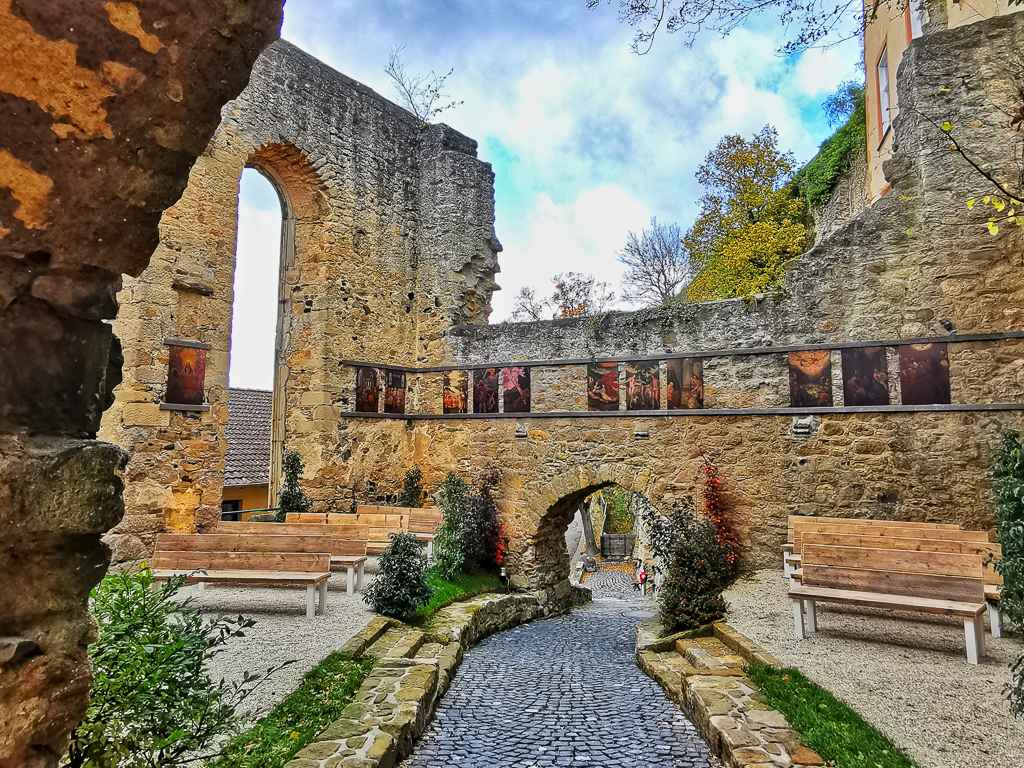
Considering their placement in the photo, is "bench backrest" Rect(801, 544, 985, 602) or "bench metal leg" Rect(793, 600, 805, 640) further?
"bench metal leg" Rect(793, 600, 805, 640)

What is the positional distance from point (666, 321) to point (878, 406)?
10.3 ft

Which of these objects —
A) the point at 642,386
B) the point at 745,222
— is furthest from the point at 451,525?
the point at 745,222

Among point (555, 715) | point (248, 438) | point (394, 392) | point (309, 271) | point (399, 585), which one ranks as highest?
point (309, 271)

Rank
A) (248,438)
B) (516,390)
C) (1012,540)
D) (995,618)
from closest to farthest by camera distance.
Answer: (1012,540) → (995,618) → (516,390) → (248,438)

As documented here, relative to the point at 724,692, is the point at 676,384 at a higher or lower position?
higher

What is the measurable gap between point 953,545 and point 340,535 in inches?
275

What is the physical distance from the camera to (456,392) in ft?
37.2

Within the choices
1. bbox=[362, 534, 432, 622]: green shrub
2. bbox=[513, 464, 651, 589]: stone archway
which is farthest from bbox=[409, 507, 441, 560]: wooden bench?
bbox=[362, 534, 432, 622]: green shrub

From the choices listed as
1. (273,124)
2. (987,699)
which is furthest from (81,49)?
(273,124)

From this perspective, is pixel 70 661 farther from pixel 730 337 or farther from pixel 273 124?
pixel 273 124

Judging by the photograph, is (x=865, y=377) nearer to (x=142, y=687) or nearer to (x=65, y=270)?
(x=142, y=687)

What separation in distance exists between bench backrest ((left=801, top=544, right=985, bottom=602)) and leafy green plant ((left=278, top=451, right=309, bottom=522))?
7544 millimetres

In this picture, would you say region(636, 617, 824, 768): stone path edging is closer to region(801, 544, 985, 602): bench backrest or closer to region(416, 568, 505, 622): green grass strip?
region(801, 544, 985, 602): bench backrest

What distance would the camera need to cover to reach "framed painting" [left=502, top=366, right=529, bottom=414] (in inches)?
417
